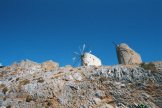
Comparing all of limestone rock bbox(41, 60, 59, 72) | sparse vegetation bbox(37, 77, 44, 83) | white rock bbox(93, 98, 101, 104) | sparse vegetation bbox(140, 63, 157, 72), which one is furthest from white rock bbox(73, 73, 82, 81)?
limestone rock bbox(41, 60, 59, 72)

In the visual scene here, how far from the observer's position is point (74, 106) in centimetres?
3900

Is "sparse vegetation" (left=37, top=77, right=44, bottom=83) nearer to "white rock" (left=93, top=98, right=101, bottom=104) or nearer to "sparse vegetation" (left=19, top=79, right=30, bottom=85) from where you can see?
"sparse vegetation" (left=19, top=79, right=30, bottom=85)

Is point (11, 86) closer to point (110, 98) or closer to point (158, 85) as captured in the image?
point (110, 98)

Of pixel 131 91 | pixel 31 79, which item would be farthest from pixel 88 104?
pixel 31 79

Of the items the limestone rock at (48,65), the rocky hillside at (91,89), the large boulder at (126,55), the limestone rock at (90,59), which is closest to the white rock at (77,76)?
the rocky hillside at (91,89)

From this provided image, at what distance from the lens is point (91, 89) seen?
135 feet

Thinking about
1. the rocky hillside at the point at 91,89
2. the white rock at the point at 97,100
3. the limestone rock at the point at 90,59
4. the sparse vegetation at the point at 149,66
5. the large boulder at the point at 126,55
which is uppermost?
the limestone rock at the point at 90,59

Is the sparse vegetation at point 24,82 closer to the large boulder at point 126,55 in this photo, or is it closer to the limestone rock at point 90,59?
the large boulder at point 126,55

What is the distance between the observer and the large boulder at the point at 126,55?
5950 centimetres

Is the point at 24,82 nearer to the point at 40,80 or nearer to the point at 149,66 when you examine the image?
the point at 40,80

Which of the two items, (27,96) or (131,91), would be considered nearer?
(131,91)

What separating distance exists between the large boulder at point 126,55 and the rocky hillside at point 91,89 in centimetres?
1581

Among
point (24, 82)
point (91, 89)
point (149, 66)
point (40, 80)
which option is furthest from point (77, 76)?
point (149, 66)

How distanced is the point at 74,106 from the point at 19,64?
28.0 meters
